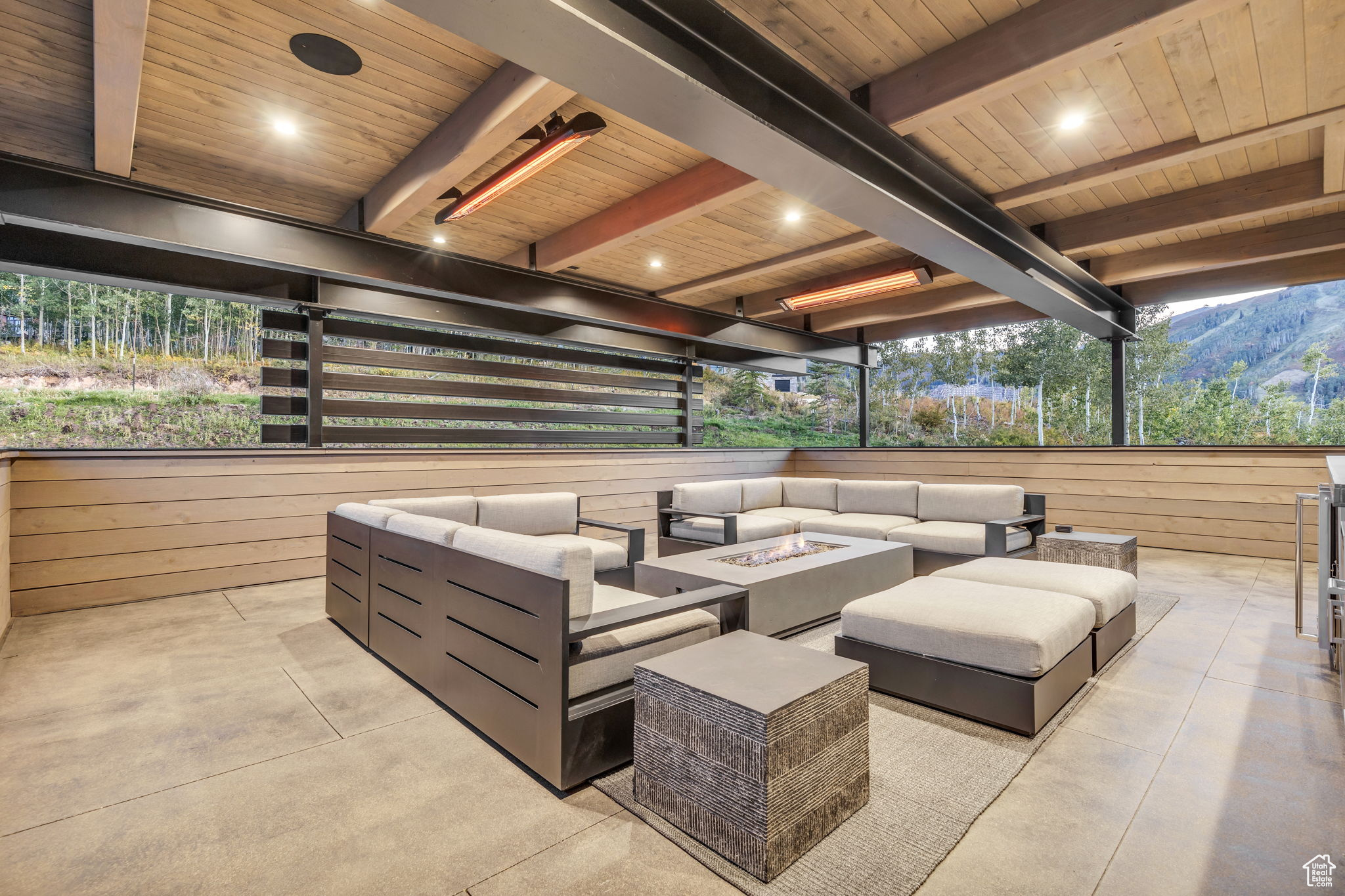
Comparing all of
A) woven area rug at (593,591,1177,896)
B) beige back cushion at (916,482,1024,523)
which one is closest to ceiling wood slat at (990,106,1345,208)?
beige back cushion at (916,482,1024,523)

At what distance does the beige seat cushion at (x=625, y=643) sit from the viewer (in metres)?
1.81

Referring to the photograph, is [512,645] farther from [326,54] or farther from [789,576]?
[326,54]

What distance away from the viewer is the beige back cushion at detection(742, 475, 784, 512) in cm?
565

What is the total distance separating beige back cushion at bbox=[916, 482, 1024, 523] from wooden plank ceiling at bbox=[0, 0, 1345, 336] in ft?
6.32

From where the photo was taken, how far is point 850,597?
353 centimetres

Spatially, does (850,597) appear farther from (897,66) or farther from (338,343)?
(338,343)

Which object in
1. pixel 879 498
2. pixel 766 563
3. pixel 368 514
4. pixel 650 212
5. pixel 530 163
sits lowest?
pixel 766 563

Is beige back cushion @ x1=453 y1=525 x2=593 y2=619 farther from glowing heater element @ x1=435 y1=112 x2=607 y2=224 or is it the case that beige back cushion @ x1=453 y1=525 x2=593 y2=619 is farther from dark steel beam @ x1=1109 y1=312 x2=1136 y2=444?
dark steel beam @ x1=1109 y1=312 x2=1136 y2=444

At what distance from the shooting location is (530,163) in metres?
3.02

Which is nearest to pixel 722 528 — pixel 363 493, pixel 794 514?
pixel 794 514

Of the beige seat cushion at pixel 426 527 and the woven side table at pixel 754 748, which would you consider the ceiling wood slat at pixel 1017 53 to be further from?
the beige seat cushion at pixel 426 527

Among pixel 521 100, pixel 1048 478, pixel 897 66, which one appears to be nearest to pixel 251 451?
pixel 521 100

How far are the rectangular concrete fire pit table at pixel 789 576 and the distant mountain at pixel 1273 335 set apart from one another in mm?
5732

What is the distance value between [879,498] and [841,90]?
348cm
